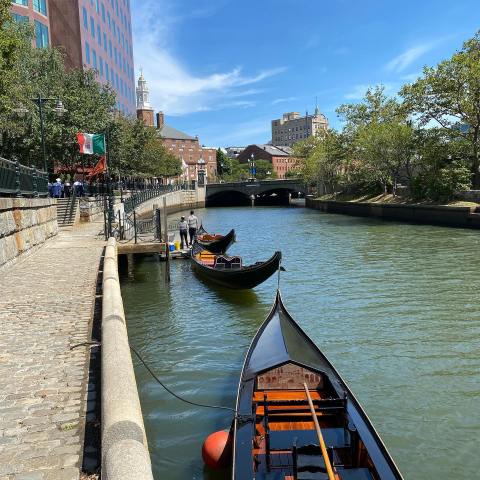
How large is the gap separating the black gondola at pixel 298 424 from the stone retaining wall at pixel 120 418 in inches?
42.3

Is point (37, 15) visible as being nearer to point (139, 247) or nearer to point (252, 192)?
point (139, 247)

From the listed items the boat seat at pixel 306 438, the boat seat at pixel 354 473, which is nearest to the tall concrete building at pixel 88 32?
the boat seat at pixel 306 438

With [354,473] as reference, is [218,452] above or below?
below

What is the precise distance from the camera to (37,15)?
37312mm

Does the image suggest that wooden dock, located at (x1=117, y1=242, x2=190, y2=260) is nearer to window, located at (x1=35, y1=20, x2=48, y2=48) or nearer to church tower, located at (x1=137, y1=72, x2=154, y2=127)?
window, located at (x1=35, y1=20, x2=48, y2=48)

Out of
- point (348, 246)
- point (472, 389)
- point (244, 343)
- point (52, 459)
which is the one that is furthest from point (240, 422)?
point (348, 246)

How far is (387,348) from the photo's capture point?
393 inches

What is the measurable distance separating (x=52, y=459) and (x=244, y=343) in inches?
267

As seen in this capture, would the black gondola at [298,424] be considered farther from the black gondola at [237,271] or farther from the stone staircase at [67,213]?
the stone staircase at [67,213]

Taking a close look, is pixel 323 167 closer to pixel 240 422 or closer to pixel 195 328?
pixel 195 328

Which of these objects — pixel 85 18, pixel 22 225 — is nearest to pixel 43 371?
pixel 22 225

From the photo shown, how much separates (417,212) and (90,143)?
25887 mm

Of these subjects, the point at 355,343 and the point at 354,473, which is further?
the point at 355,343

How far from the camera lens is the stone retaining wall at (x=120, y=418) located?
3346 mm
